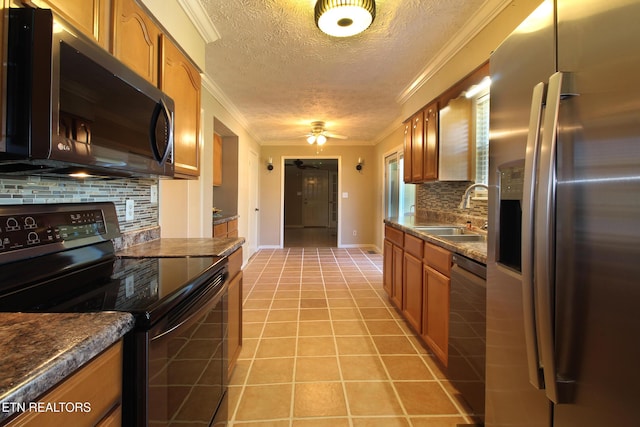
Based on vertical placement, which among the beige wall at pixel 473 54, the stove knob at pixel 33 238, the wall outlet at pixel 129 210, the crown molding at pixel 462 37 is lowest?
the stove knob at pixel 33 238

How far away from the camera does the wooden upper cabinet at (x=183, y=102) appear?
1.55 meters

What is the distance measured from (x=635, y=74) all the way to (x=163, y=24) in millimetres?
1891

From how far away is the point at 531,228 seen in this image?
31.2 inches

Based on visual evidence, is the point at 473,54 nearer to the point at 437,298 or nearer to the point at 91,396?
the point at 437,298

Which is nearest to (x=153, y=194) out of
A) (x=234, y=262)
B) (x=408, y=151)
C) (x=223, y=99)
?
(x=234, y=262)

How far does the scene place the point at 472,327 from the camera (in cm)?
145

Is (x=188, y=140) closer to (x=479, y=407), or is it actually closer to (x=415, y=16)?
(x=415, y=16)

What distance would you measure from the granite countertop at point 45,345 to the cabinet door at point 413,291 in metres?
1.96

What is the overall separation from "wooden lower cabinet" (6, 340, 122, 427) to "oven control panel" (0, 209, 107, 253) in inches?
23.8

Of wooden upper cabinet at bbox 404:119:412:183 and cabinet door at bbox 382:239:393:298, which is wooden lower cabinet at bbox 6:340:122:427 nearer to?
cabinet door at bbox 382:239:393:298

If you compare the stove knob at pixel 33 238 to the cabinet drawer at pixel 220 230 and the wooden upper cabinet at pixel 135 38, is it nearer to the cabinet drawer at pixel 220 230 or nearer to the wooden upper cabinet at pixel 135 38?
the wooden upper cabinet at pixel 135 38

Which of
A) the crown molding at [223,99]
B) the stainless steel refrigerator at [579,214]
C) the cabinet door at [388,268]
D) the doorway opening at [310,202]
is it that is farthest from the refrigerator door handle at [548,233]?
the doorway opening at [310,202]

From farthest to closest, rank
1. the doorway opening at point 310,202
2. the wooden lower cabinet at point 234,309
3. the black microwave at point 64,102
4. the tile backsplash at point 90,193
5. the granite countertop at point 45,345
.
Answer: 1. the doorway opening at point 310,202
2. the wooden lower cabinet at point 234,309
3. the tile backsplash at point 90,193
4. the black microwave at point 64,102
5. the granite countertop at point 45,345

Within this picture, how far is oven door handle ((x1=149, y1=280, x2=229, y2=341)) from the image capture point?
2.63 ft
